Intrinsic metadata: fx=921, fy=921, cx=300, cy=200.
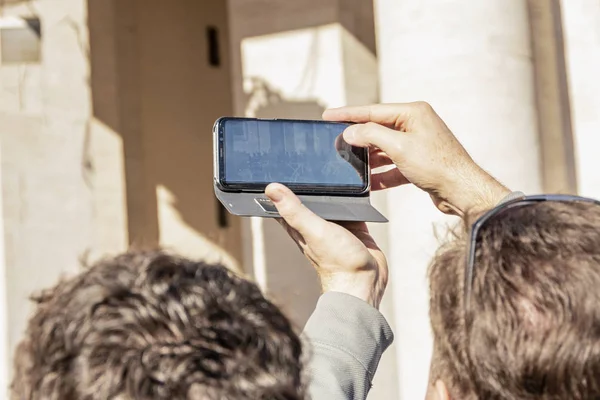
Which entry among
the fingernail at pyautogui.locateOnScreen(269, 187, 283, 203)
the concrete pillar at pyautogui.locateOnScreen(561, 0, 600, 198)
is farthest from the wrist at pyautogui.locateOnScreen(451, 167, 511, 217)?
the concrete pillar at pyautogui.locateOnScreen(561, 0, 600, 198)

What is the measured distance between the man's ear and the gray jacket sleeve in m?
0.26

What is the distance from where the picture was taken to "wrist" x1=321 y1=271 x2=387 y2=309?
1695 millimetres

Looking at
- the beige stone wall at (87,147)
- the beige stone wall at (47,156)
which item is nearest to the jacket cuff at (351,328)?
the beige stone wall at (87,147)

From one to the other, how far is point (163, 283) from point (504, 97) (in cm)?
273

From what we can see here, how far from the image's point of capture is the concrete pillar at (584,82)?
4027 mm

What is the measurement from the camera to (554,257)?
1.16 metres

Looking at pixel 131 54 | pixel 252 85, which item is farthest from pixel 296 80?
pixel 131 54

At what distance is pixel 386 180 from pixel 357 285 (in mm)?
473

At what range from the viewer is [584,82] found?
4066 mm

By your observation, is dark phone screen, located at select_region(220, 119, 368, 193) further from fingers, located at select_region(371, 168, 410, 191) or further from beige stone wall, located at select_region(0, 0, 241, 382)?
beige stone wall, located at select_region(0, 0, 241, 382)

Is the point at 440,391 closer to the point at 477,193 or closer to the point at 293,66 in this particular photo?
the point at 477,193

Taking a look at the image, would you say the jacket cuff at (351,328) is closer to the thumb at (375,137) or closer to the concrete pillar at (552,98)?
the thumb at (375,137)

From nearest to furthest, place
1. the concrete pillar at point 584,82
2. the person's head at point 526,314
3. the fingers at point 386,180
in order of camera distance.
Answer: the person's head at point 526,314 < the fingers at point 386,180 < the concrete pillar at point 584,82

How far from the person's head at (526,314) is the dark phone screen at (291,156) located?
26.8 inches
